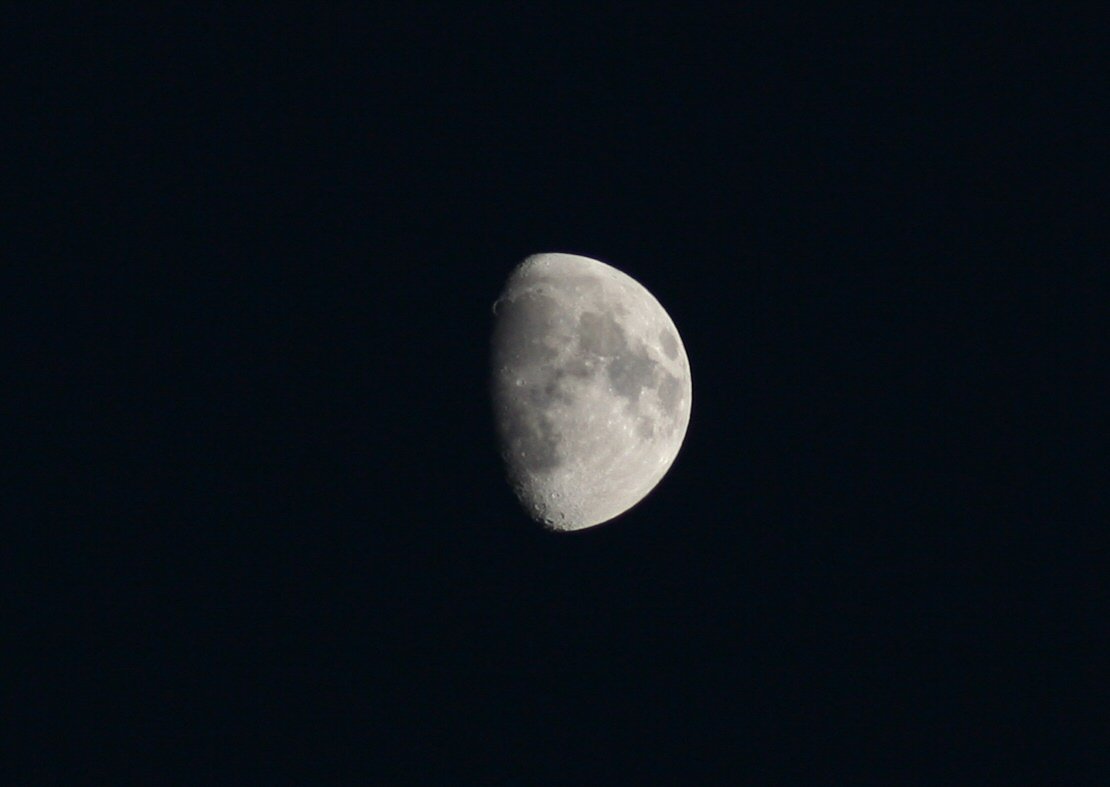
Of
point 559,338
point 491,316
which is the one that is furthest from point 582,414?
point 491,316

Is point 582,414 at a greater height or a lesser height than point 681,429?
lesser

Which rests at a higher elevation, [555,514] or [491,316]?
[491,316]

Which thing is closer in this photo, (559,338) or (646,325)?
(559,338)

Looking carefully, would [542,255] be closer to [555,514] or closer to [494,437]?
[494,437]

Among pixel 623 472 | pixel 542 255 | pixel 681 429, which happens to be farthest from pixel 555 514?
pixel 542 255

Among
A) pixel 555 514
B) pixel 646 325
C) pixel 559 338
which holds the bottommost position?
pixel 555 514

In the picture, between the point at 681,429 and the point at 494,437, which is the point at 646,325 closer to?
the point at 681,429
